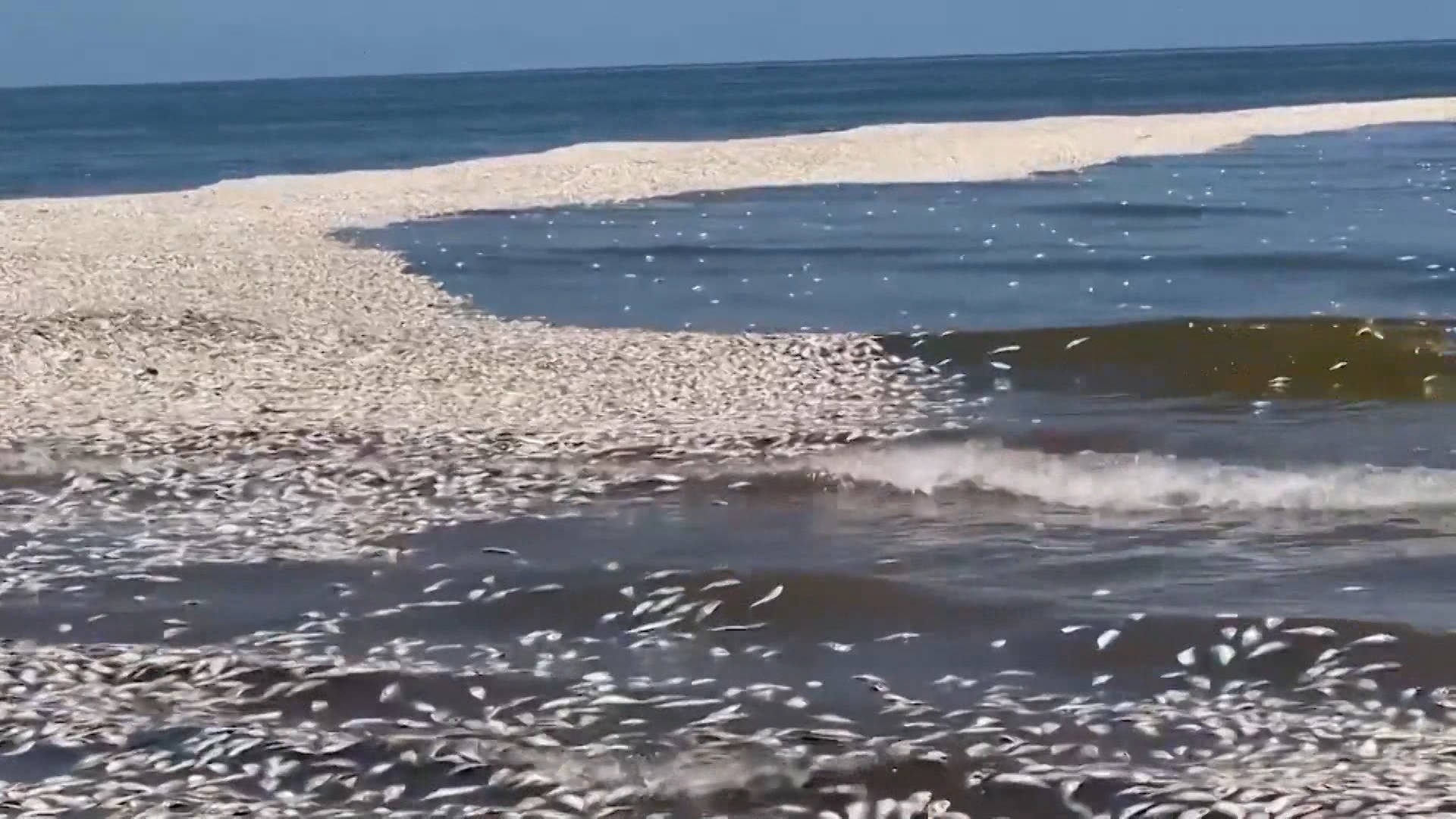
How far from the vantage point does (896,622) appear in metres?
13.3

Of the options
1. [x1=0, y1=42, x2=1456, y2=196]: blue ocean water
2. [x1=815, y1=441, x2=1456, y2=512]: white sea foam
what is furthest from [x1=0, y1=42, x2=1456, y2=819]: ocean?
[x1=0, y1=42, x2=1456, y2=196]: blue ocean water

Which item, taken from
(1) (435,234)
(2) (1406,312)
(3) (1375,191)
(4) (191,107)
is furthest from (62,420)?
(4) (191,107)

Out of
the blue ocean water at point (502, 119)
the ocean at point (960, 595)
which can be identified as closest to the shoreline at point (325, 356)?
the ocean at point (960, 595)

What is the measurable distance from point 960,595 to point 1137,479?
14.4 feet

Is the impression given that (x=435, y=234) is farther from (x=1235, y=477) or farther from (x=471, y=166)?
(x=1235, y=477)

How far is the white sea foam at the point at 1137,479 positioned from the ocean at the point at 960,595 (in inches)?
2.1

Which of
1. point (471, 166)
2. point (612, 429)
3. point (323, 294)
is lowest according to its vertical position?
point (612, 429)

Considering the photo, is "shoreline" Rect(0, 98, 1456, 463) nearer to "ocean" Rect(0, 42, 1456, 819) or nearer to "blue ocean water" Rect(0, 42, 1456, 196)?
"ocean" Rect(0, 42, 1456, 819)

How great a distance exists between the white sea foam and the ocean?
5 centimetres

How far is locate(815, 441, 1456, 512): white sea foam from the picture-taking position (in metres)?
16.6

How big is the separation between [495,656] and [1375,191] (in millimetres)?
39319

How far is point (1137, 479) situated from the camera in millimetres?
17516

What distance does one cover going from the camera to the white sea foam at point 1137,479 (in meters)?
16.6

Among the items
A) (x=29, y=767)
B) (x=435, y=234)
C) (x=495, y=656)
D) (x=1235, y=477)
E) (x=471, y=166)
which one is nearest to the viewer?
(x=29, y=767)
